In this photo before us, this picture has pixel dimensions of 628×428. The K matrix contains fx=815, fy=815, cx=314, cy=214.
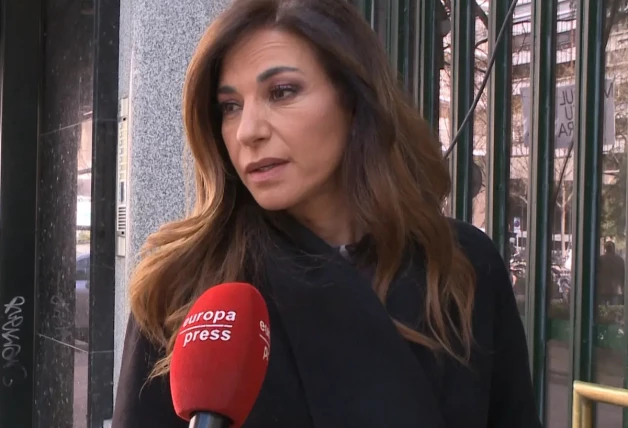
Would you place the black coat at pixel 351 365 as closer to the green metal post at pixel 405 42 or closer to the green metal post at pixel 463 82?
the green metal post at pixel 463 82

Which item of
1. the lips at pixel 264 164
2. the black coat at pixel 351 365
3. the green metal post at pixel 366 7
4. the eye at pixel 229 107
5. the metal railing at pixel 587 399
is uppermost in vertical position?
the green metal post at pixel 366 7

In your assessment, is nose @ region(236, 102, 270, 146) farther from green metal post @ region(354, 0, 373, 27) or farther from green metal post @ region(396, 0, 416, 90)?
green metal post @ region(354, 0, 373, 27)

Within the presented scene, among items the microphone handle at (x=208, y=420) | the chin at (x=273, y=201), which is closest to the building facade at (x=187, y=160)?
the chin at (x=273, y=201)

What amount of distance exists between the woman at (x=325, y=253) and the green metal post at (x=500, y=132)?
136 cm

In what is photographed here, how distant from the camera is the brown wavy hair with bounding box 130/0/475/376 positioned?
1.88 m

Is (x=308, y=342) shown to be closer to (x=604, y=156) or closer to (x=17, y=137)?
(x=604, y=156)

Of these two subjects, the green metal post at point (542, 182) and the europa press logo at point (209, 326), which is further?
the green metal post at point (542, 182)

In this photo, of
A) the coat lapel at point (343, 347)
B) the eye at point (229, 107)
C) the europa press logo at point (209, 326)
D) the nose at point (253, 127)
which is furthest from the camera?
the eye at point (229, 107)

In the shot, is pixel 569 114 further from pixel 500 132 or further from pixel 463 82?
pixel 463 82

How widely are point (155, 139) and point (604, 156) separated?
210 cm

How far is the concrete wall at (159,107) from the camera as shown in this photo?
13.1 ft

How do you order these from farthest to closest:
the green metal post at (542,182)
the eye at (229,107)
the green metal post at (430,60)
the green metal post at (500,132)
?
the green metal post at (430,60) < the green metal post at (500,132) < the green metal post at (542,182) < the eye at (229,107)

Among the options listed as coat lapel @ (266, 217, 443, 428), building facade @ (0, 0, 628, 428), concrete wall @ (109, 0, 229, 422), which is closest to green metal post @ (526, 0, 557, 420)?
building facade @ (0, 0, 628, 428)

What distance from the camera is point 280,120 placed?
187cm
